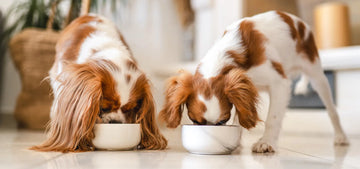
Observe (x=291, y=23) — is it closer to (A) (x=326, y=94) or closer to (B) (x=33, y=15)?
(A) (x=326, y=94)

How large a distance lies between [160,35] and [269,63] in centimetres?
204

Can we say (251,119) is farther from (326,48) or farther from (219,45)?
(326,48)

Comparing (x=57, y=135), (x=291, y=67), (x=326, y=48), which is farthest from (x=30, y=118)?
(x=326, y=48)

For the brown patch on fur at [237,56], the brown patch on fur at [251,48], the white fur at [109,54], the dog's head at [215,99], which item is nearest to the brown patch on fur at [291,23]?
the brown patch on fur at [251,48]

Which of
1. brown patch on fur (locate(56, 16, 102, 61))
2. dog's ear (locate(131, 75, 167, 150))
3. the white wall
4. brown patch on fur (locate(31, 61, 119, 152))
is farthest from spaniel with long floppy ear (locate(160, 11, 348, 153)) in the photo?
the white wall

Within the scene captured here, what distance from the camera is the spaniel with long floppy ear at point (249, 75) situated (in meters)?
1.30

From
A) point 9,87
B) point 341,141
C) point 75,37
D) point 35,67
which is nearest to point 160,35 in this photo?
point 35,67

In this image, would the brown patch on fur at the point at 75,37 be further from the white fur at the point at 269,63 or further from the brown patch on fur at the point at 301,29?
the brown patch on fur at the point at 301,29

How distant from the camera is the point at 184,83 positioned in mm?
1379

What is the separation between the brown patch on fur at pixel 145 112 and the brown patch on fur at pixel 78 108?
9cm

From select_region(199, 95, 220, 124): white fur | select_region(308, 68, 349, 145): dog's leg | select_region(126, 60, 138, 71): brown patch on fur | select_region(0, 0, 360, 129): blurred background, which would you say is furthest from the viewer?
select_region(0, 0, 360, 129): blurred background

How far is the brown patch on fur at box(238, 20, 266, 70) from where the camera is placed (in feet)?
4.88

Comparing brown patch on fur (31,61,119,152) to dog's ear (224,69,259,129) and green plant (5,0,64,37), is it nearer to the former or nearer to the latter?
dog's ear (224,69,259,129)

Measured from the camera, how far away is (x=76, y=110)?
142cm
